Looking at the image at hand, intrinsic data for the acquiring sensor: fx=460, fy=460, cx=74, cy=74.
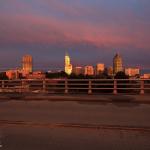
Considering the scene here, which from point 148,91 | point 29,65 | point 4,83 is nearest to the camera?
point 148,91

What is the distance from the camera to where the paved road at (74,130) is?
11059 millimetres

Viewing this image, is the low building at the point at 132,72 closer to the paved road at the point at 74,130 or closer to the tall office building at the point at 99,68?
the tall office building at the point at 99,68

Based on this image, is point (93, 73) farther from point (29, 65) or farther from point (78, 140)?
point (78, 140)

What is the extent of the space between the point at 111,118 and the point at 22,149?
638cm

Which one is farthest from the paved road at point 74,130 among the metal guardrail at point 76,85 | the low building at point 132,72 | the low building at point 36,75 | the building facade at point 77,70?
the building facade at point 77,70

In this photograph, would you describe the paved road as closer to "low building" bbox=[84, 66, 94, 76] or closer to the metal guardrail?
the metal guardrail

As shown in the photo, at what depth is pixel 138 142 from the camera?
11305 mm

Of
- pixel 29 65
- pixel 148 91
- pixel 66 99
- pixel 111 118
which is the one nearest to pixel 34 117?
pixel 111 118

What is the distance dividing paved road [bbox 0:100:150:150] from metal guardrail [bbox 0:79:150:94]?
11817mm

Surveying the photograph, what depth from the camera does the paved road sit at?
11.1m

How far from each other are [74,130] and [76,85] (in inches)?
765

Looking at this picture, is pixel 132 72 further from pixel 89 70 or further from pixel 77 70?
pixel 77 70

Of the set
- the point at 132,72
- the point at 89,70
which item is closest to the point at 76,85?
the point at 132,72

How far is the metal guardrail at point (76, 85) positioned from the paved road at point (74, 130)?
1182 centimetres
